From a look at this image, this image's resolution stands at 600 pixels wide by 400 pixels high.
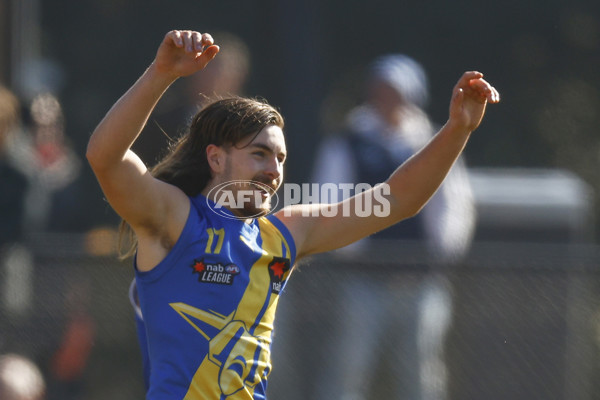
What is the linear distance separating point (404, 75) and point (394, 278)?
3.49 ft

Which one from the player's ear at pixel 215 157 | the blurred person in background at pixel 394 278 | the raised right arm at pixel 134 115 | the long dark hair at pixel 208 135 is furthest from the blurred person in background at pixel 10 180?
the raised right arm at pixel 134 115

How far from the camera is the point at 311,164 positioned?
484 cm

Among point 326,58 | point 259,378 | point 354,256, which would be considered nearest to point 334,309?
point 354,256

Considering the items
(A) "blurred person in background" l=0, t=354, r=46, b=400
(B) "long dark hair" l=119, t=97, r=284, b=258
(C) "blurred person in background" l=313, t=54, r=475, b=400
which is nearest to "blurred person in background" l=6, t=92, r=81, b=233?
(A) "blurred person in background" l=0, t=354, r=46, b=400

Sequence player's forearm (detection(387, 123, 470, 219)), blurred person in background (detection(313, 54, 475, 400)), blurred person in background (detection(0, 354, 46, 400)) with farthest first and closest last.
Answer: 1. blurred person in background (detection(313, 54, 475, 400))
2. blurred person in background (detection(0, 354, 46, 400))
3. player's forearm (detection(387, 123, 470, 219))

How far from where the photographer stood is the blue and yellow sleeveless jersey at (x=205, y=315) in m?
2.81

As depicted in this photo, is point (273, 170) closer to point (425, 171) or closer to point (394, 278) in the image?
point (425, 171)

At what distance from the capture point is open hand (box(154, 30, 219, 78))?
252cm

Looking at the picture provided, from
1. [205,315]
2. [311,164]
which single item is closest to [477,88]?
[205,315]

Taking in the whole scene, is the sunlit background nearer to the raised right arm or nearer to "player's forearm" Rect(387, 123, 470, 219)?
"player's forearm" Rect(387, 123, 470, 219)

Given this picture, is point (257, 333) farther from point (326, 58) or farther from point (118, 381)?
point (326, 58)

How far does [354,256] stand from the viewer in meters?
4.58

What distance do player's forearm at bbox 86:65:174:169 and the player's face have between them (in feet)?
A: 1.57

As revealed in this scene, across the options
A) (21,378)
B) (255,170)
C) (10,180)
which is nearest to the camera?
(255,170)
